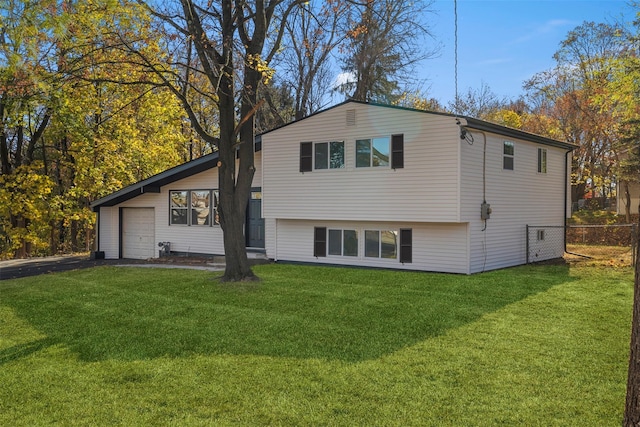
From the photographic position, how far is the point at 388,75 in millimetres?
24375

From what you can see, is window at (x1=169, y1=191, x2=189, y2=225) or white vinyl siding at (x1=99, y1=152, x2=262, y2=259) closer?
white vinyl siding at (x1=99, y1=152, x2=262, y2=259)

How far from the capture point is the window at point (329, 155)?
44.6ft

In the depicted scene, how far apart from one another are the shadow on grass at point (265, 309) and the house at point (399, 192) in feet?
3.89

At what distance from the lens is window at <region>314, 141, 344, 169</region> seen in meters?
13.6

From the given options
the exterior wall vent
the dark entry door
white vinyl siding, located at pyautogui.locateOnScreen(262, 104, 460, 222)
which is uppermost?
the exterior wall vent

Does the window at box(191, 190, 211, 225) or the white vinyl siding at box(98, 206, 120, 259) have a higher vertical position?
the window at box(191, 190, 211, 225)

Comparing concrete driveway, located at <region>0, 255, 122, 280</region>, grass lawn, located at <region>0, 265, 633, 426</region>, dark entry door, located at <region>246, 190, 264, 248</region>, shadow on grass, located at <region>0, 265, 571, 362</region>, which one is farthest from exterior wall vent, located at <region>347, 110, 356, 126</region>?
concrete driveway, located at <region>0, 255, 122, 280</region>

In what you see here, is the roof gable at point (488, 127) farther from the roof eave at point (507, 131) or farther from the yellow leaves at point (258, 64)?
the yellow leaves at point (258, 64)

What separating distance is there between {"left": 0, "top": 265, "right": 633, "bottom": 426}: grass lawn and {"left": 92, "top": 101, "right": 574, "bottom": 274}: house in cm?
245

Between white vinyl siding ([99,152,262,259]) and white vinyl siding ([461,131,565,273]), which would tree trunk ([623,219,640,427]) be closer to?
white vinyl siding ([461,131,565,273])

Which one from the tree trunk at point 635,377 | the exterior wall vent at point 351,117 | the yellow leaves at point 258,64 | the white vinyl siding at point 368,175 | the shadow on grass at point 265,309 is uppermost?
the yellow leaves at point 258,64

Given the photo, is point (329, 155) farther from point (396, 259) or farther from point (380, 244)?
point (396, 259)

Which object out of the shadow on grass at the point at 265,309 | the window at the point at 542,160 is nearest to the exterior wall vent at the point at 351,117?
Answer: the shadow on grass at the point at 265,309

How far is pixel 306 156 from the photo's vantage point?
14.1m
